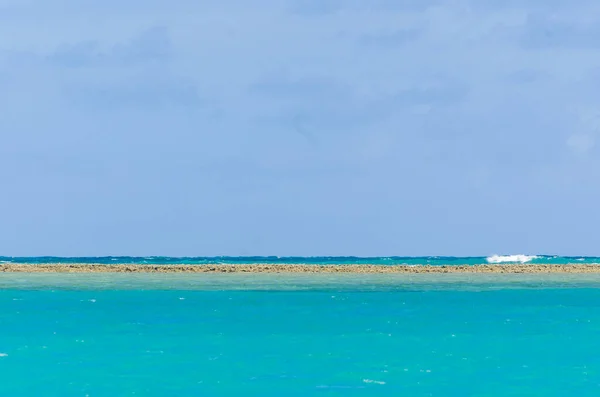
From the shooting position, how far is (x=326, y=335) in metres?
30.5

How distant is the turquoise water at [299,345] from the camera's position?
71.6ft

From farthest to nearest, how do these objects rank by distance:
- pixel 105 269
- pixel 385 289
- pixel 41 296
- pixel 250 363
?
pixel 105 269, pixel 385 289, pixel 41 296, pixel 250 363

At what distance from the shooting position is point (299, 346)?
27.8 meters

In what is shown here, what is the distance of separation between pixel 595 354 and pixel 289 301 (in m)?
20.9

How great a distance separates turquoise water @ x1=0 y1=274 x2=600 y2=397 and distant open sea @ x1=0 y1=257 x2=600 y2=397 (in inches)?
2.1

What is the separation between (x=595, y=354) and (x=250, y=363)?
1062 cm

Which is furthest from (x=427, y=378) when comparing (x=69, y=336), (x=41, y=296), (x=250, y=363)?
(x=41, y=296)

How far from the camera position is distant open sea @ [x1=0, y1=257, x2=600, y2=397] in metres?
21.8

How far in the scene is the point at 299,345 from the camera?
91.9 ft

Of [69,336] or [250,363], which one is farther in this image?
[69,336]

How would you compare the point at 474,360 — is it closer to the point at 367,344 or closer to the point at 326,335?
the point at 367,344

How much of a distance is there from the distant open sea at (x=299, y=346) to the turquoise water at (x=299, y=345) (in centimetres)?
5

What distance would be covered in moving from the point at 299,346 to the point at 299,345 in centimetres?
27

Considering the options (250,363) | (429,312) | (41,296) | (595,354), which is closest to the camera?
(250,363)
